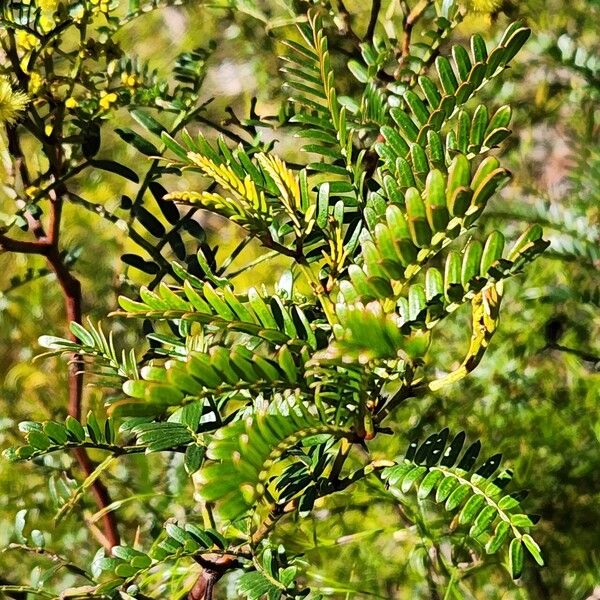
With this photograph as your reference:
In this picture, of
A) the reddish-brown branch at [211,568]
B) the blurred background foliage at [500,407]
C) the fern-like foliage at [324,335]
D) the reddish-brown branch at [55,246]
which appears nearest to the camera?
the fern-like foliage at [324,335]

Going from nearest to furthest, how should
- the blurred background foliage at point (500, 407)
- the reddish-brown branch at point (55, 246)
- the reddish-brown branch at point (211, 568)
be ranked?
the reddish-brown branch at point (211, 568), the reddish-brown branch at point (55, 246), the blurred background foliage at point (500, 407)

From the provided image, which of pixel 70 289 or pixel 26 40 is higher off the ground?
pixel 26 40

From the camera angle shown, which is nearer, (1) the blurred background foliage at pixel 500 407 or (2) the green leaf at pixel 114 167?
(2) the green leaf at pixel 114 167

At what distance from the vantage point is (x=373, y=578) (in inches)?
34.5

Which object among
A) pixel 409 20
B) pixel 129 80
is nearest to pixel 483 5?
pixel 409 20

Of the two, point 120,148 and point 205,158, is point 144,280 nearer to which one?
point 120,148

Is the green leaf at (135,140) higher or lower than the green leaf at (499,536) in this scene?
higher

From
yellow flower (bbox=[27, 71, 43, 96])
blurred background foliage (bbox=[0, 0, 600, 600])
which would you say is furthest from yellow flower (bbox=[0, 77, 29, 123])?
blurred background foliage (bbox=[0, 0, 600, 600])

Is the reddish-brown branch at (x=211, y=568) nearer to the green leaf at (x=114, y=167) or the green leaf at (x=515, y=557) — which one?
the green leaf at (x=515, y=557)

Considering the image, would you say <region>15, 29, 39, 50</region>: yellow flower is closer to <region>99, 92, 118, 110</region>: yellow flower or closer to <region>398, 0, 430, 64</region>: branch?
<region>99, 92, 118, 110</region>: yellow flower

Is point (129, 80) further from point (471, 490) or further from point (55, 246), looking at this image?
point (471, 490)

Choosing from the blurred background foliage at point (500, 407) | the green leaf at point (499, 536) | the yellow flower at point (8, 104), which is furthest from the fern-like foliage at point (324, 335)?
the blurred background foliage at point (500, 407)

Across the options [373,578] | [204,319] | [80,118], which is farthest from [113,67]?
[373,578]

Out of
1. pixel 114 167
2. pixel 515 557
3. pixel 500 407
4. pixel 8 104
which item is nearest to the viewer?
pixel 515 557
